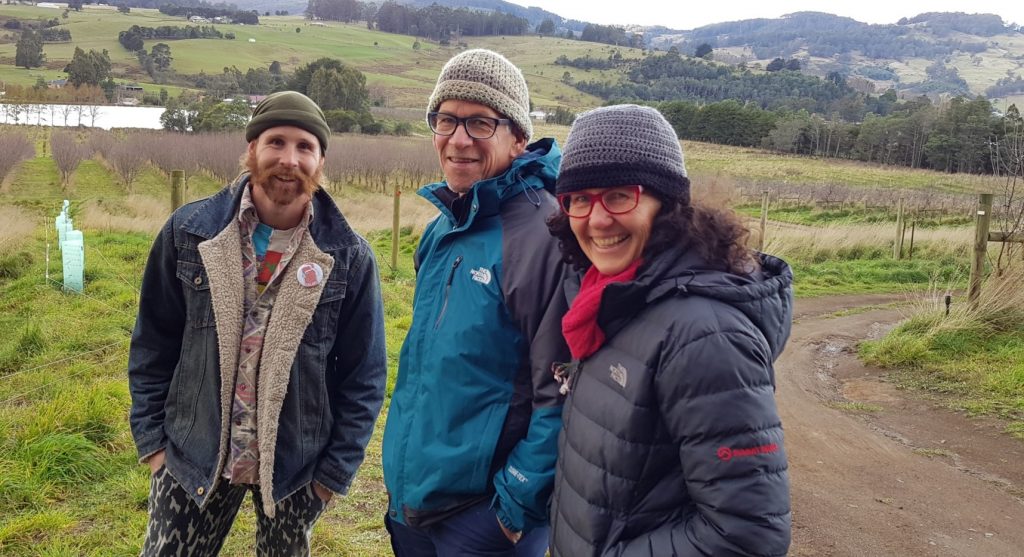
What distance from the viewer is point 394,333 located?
7078 millimetres

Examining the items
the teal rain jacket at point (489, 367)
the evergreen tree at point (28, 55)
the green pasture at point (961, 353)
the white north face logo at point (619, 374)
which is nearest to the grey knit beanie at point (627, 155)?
the teal rain jacket at point (489, 367)

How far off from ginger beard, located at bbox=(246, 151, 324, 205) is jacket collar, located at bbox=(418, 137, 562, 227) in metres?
0.38

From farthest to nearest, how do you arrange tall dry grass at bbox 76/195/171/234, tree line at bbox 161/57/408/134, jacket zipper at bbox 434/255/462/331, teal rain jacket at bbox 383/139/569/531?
tree line at bbox 161/57/408/134 < tall dry grass at bbox 76/195/171/234 < jacket zipper at bbox 434/255/462/331 < teal rain jacket at bbox 383/139/569/531

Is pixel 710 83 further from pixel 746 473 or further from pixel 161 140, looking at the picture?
pixel 746 473

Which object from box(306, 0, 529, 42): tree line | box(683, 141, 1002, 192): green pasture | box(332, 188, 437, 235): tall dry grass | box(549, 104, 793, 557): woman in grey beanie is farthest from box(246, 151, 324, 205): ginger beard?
box(306, 0, 529, 42): tree line

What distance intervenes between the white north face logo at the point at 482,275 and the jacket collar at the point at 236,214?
0.54 meters

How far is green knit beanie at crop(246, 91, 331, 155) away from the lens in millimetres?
1947

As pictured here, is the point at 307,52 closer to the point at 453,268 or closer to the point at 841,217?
the point at 841,217

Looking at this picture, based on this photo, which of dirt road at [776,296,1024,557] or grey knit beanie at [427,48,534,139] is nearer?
grey knit beanie at [427,48,534,139]

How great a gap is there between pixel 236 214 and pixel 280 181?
0.17 meters

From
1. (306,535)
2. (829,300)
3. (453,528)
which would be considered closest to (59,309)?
(306,535)

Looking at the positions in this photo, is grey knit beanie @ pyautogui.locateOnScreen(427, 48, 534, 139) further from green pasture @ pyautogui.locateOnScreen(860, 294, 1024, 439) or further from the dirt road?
green pasture @ pyautogui.locateOnScreen(860, 294, 1024, 439)

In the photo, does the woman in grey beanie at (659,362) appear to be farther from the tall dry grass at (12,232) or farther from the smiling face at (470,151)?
the tall dry grass at (12,232)

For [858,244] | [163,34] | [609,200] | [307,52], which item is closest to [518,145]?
[609,200]
